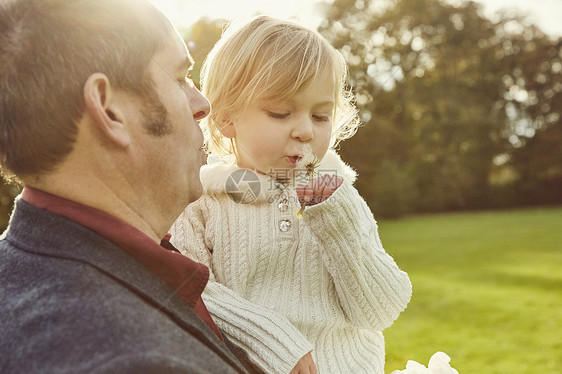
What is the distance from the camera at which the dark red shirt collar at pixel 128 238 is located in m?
1.31

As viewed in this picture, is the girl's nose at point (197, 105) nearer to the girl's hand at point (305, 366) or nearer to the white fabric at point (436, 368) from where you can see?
the girl's hand at point (305, 366)

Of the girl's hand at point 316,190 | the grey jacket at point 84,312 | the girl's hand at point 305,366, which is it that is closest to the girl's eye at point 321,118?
the girl's hand at point 316,190

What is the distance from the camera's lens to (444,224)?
22.5m

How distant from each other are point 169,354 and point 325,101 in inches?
53.0

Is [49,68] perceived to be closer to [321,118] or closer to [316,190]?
[316,190]

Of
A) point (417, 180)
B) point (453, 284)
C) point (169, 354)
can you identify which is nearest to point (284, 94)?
point (169, 354)

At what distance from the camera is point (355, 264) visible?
6.31 ft

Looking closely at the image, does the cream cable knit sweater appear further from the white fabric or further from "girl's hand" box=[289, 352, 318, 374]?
the white fabric

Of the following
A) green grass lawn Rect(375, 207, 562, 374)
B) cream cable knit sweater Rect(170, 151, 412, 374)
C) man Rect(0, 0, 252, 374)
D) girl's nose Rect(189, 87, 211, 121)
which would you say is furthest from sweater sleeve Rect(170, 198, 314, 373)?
green grass lawn Rect(375, 207, 562, 374)

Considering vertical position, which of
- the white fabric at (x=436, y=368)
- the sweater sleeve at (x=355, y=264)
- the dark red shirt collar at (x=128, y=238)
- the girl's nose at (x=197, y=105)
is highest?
the sweater sleeve at (x=355, y=264)

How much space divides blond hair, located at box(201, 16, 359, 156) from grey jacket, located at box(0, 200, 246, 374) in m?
1.06

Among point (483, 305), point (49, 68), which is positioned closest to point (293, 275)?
point (49, 68)

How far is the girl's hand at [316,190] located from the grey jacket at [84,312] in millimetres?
701

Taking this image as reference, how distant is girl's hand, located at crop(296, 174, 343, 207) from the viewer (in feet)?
6.42
